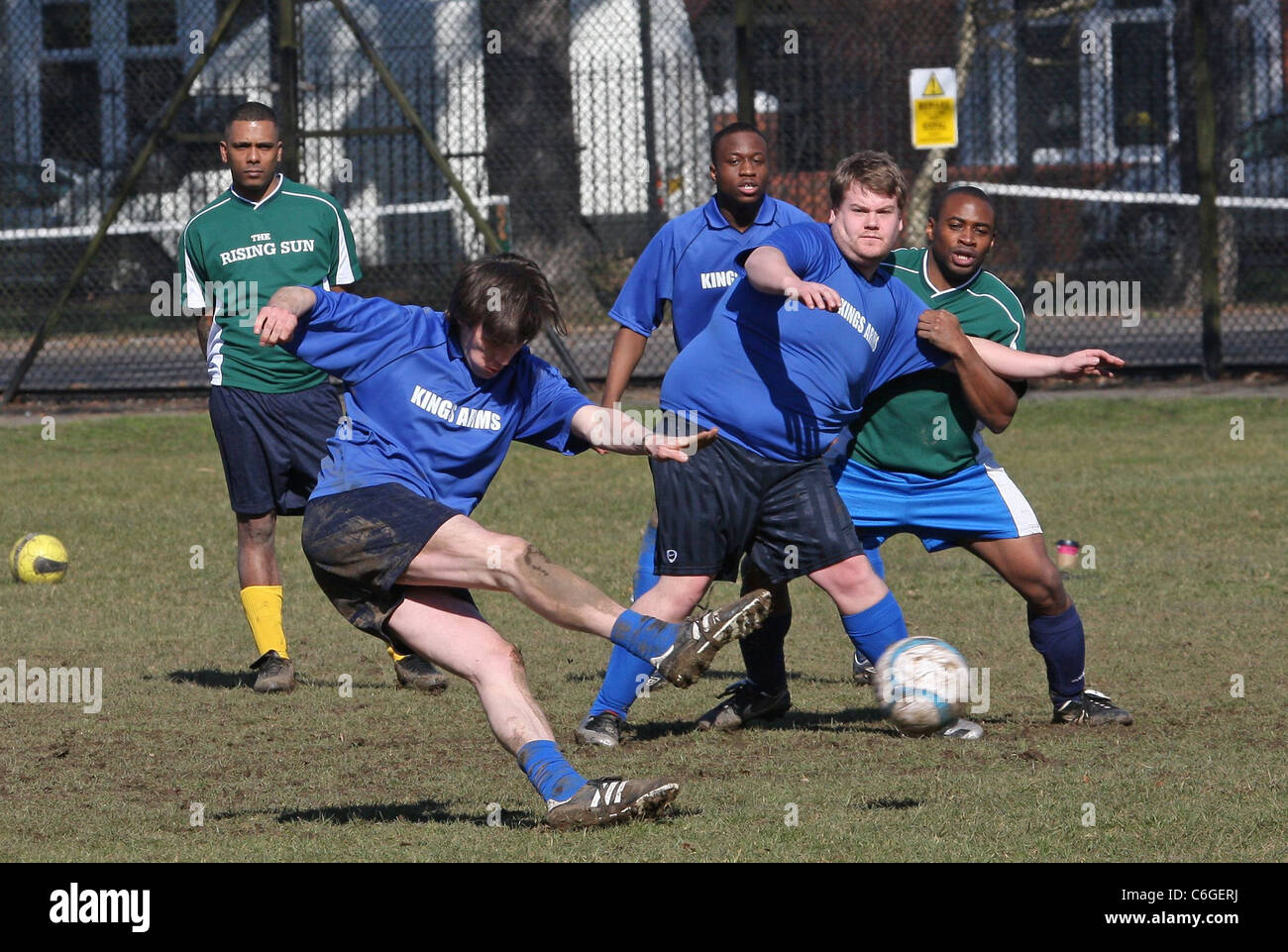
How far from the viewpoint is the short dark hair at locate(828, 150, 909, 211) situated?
6078 millimetres

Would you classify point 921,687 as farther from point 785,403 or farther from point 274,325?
point 274,325

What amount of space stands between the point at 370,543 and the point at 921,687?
1.77 metres

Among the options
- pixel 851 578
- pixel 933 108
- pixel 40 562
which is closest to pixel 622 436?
pixel 851 578

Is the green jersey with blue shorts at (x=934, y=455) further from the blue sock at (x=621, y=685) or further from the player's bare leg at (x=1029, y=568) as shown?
the blue sock at (x=621, y=685)

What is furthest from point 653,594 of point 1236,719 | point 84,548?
point 84,548

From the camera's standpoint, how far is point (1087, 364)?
6.25m

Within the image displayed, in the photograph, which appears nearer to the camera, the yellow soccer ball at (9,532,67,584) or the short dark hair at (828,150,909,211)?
the short dark hair at (828,150,909,211)

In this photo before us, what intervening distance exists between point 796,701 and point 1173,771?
1770mm

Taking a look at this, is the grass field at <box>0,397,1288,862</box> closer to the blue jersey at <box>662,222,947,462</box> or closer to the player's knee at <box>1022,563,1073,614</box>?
the player's knee at <box>1022,563,1073,614</box>

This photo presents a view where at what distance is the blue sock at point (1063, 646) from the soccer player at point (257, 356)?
255 centimetres

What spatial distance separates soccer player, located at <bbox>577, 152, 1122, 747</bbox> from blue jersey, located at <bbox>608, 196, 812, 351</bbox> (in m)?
1.04

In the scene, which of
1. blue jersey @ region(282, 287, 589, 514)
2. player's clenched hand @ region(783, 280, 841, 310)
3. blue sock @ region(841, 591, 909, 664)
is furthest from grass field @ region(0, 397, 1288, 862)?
player's clenched hand @ region(783, 280, 841, 310)

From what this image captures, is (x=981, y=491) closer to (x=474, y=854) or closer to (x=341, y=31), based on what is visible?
(x=474, y=854)

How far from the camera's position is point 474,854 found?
16.1 ft
